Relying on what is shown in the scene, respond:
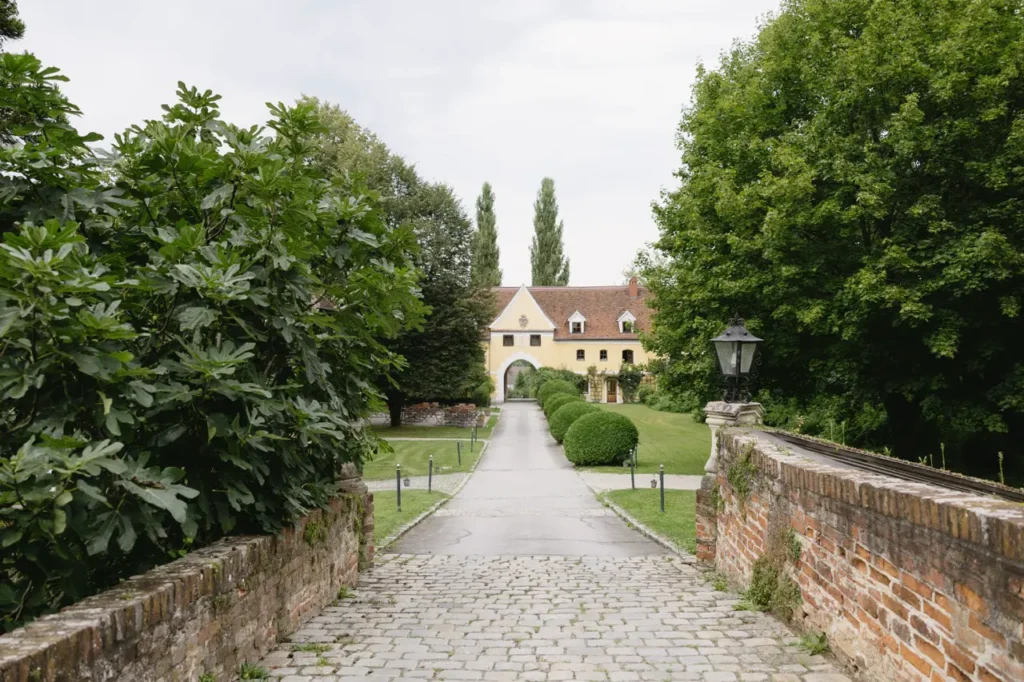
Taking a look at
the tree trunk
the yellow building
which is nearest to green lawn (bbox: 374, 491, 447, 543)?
the tree trunk

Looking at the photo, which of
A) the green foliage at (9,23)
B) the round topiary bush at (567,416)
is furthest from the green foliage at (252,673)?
the round topiary bush at (567,416)

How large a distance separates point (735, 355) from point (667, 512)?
6.24 m

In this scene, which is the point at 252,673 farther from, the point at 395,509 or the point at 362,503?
the point at 395,509

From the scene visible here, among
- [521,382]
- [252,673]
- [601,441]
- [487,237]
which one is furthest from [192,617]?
[487,237]

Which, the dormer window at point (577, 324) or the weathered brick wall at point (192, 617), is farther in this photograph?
the dormer window at point (577, 324)

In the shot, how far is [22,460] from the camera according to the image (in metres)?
3.39

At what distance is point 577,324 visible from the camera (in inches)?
→ 2312

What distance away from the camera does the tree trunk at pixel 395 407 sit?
35625 mm

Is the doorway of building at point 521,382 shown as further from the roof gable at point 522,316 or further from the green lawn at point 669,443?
the green lawn at point 669,443

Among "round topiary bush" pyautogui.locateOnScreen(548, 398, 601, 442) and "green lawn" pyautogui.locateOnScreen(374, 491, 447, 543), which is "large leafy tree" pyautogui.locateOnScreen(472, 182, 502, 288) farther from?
"green lawn" pyautogui.locateOnScreen(374, 491, 447, 543)

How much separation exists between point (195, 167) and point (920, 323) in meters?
15.2

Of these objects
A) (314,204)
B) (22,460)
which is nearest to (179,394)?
(22,460)

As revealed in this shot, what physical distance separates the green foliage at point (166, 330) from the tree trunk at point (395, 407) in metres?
29.2

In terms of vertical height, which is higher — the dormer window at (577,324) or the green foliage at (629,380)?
the dormer window at (577,324)
